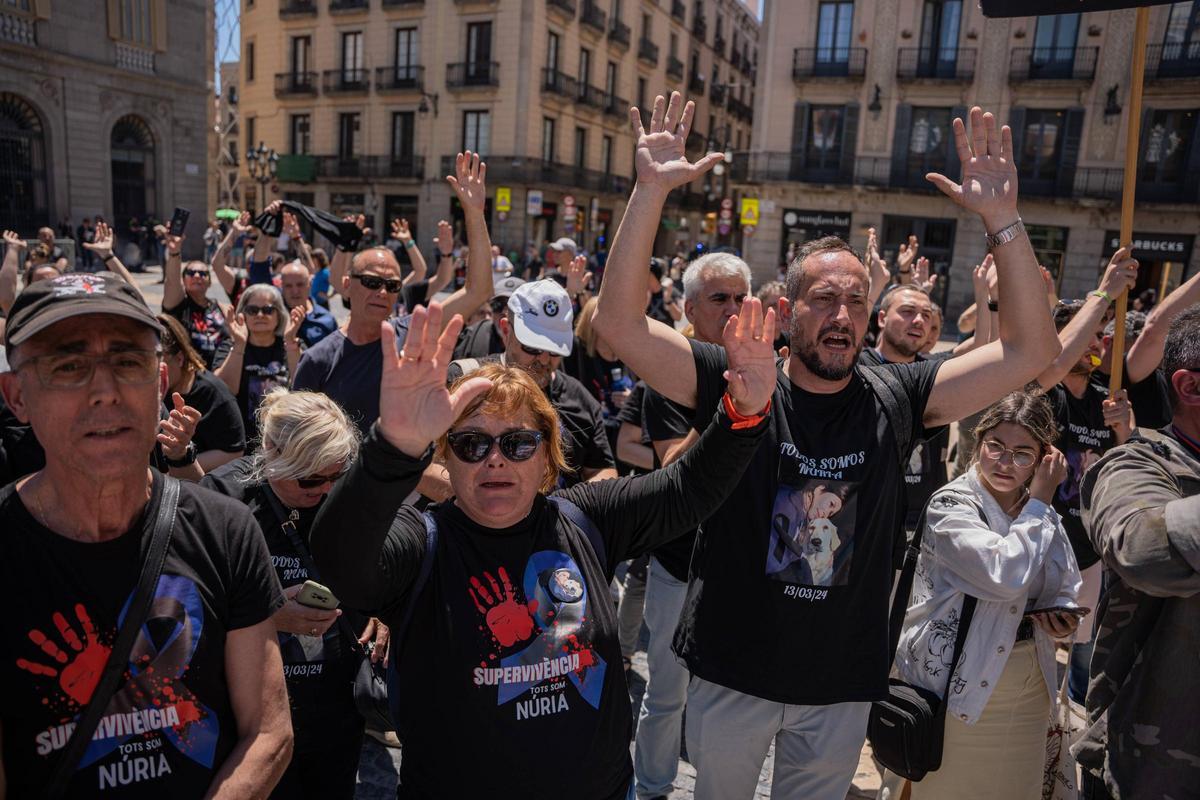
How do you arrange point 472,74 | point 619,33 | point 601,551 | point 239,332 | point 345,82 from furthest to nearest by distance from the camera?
point 619,33
point 345,82
point 472,74
point 239,332
point 601,551

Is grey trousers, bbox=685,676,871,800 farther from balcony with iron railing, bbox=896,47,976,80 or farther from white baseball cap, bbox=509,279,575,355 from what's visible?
balcony with iron railing, bbox=896,47,976,80

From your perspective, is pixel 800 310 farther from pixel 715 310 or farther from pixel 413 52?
pixel 413 52

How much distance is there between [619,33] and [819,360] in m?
39.1

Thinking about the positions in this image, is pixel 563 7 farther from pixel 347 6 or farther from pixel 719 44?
pixel 719 44

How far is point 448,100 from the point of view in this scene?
34.4 m

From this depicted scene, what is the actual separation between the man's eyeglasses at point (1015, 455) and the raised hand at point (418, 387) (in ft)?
6.80

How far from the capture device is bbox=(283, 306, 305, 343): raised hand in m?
5.21

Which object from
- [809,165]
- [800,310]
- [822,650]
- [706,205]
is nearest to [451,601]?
[822,650]

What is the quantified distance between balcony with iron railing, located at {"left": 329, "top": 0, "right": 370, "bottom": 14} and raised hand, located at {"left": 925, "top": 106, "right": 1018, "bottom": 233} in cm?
3778

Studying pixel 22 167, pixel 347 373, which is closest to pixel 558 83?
pixel 22 167

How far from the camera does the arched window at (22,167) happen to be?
961 inches

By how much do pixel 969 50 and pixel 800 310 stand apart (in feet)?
95.4

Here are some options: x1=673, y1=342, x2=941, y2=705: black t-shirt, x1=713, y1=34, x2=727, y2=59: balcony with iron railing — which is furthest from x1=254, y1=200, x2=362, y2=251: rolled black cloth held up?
x1=713, y1=34, x2=727, y2=59: balcony with iron railing

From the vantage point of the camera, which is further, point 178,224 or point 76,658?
point 178,224
